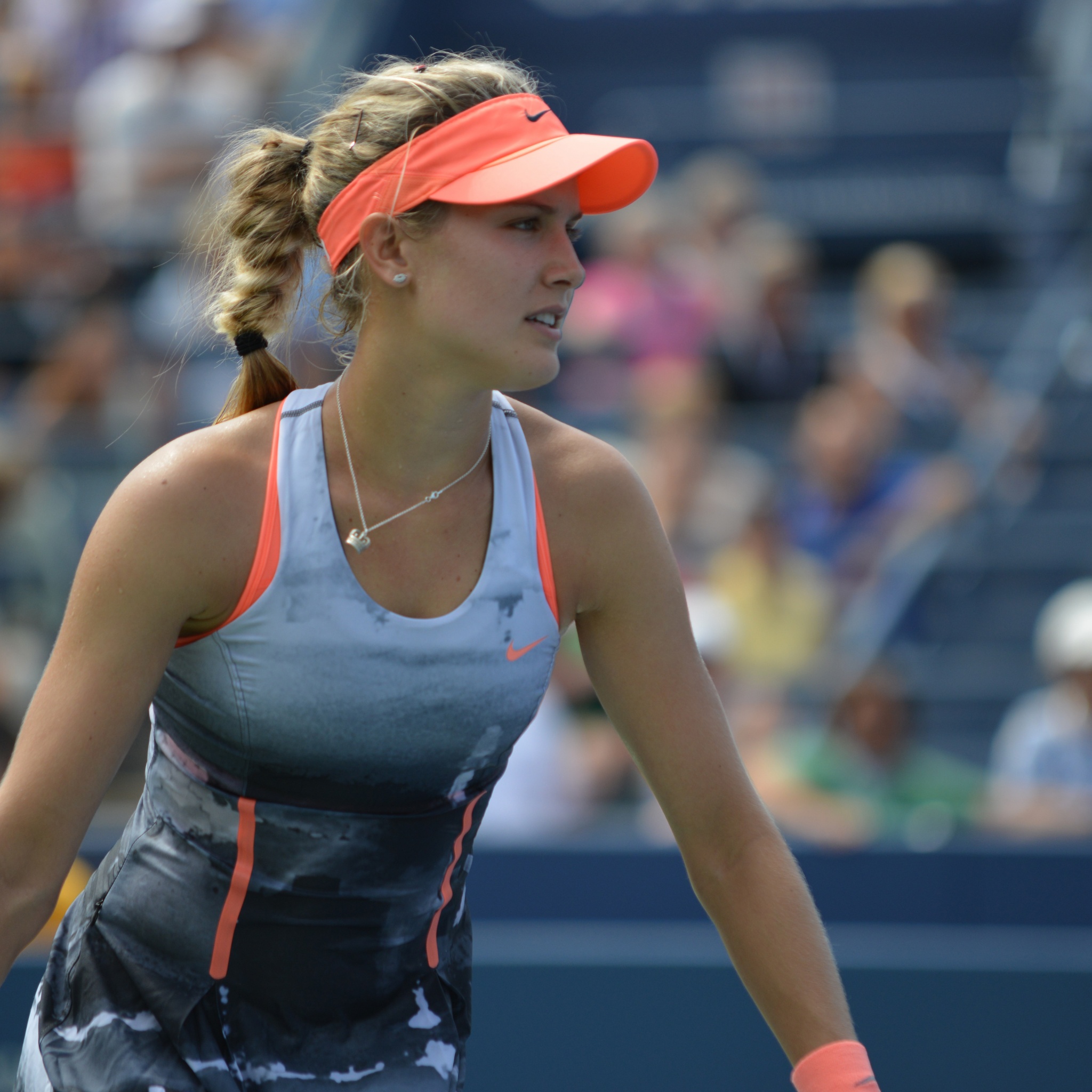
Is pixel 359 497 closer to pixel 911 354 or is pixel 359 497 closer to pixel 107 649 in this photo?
pixel 107 649

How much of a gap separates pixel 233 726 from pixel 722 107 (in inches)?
313

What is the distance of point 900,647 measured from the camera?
5797 mm

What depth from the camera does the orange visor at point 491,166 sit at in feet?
5.79

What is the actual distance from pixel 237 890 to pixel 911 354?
16.9 feet

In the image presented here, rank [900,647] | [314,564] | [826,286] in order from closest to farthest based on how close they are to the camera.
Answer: [314,564], [900,647], [826,286]

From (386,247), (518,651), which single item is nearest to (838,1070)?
(518,651)

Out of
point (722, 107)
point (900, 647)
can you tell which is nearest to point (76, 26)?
point (722, 107)

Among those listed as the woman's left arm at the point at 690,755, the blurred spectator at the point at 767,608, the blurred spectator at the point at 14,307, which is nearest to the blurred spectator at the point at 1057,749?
the blurred spectator at the point at 767,608

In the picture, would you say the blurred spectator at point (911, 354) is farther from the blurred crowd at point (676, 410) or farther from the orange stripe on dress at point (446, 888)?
the orange stripe on dress at point (446, 888)

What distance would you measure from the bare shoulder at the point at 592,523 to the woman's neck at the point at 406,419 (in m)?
0.12

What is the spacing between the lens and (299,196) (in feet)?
6.55

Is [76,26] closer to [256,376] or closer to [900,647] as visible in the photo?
[900,647]

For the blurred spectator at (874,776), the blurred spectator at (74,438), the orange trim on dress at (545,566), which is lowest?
the blurred spectator at (874,776)

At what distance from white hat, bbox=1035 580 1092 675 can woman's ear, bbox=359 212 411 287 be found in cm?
356
